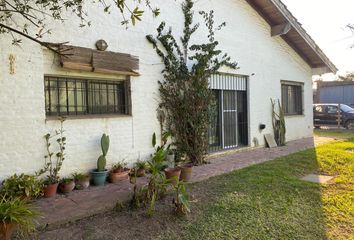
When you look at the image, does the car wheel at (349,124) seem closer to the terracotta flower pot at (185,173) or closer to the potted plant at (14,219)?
the terracotta flower pot at (185,173)

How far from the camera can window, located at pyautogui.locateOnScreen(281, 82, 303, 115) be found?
39.1 ft

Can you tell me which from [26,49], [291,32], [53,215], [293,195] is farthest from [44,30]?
[291,32]

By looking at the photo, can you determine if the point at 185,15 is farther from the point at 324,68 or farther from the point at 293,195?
the point at 324,68

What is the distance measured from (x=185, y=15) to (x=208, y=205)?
17.0 ft

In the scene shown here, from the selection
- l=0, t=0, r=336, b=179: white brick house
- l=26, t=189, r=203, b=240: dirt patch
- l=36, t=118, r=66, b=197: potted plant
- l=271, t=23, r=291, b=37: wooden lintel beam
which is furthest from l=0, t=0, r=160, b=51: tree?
l=271, t=23, r=291, b=37: wooden lintel beam

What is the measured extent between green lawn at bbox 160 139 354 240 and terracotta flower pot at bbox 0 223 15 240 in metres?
1.73

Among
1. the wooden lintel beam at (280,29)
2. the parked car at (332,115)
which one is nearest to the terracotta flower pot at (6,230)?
the wooden lintel beam at (280,29)

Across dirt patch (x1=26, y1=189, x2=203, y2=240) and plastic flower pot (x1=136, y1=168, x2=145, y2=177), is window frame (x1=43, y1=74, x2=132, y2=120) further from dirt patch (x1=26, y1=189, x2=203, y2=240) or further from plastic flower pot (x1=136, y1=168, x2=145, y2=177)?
dirt patch (x1=26, y1=189, x2=203, y2=240)

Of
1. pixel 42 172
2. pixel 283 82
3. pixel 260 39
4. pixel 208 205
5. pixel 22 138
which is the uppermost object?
pixel 260 39

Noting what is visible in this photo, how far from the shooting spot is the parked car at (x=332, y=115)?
16.9m

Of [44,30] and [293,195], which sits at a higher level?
[44,30]

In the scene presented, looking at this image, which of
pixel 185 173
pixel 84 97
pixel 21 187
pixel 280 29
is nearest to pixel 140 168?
pixel 185 173

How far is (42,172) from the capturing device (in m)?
5.06

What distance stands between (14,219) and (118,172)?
8.98ft
